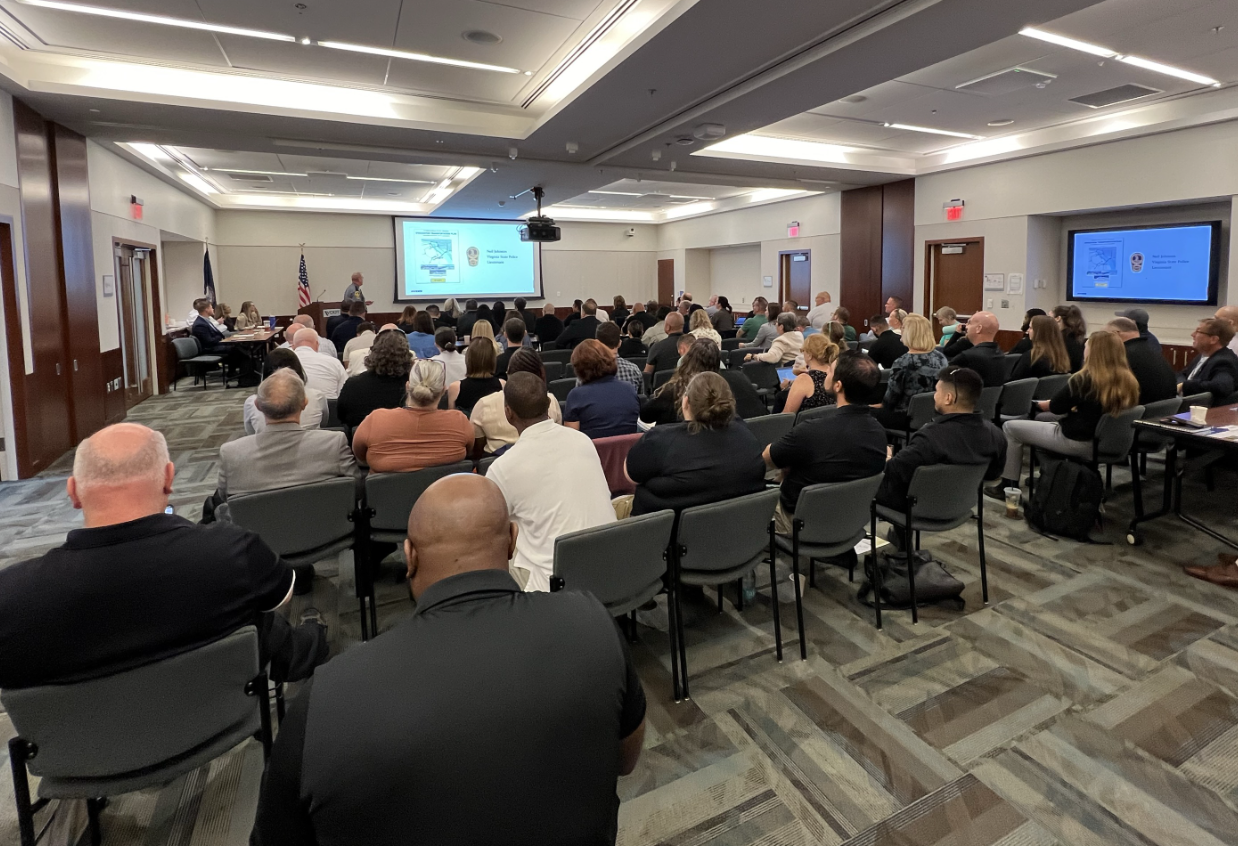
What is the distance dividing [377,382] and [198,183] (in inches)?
438

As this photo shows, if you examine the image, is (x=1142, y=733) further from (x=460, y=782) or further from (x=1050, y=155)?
(x=1050, y=155)

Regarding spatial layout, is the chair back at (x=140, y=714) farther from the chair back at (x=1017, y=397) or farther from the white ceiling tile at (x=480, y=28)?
the chair back at (x=1017, y=397)

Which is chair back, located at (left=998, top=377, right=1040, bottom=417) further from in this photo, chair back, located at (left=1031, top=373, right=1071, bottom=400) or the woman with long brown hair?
the woman with long brown hair

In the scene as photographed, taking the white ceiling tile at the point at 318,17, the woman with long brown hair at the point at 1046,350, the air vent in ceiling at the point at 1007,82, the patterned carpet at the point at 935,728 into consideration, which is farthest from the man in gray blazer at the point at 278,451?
the air vent in ceiling at the point at 1007,82

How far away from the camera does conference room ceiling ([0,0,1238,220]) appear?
5258mm

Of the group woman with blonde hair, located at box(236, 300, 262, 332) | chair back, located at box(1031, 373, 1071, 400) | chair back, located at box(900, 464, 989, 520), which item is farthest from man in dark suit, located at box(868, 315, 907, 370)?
woman with blonde hair, located at box(236, 300, 262, 332)

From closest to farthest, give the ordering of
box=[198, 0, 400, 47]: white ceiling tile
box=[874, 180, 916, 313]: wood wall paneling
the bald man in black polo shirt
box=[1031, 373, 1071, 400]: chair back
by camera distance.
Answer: the bald man in black polo shirt
box=[198, 0, 400, 47]: white ceiling tile
box=[1031, 373, 1071, 400]: chair back
box=[874, 180, 916, 313]: wood wall paneling

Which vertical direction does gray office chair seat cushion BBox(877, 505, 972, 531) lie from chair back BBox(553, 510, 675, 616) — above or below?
Result: below

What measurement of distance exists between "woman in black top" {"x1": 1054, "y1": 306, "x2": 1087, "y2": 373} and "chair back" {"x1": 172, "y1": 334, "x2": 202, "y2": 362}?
1180 centimetres

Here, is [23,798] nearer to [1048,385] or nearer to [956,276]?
[1048,385]

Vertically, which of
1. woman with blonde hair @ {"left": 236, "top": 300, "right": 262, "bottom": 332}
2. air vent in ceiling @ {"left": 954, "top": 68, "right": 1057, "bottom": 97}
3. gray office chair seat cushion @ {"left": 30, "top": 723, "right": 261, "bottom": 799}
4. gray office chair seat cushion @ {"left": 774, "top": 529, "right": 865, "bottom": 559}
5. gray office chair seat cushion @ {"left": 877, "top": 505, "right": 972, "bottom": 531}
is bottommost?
gray office chair seat cushion @ {"left": 30, "top": 723, "right": 261, "bottom": 799}

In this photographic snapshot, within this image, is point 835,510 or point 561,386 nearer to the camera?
point 835,510

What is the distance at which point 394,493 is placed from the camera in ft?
10.6

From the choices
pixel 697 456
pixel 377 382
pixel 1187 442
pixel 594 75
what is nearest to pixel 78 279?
pixel 377 382
